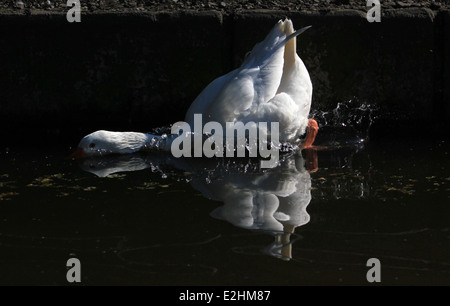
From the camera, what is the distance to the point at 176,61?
652cm

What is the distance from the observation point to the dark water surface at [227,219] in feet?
11.5

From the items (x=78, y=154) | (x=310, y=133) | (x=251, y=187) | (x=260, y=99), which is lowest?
(x=251, y=187)

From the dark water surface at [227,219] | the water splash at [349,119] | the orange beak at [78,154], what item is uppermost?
the water splash at [349,119]

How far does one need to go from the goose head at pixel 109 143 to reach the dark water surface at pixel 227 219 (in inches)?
4.9

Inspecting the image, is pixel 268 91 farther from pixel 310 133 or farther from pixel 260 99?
pixel 310 133

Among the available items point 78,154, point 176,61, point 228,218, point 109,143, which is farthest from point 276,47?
point 228,218

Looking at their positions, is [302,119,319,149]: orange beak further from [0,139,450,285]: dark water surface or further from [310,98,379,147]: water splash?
[0,139,450,285]: dark water surface

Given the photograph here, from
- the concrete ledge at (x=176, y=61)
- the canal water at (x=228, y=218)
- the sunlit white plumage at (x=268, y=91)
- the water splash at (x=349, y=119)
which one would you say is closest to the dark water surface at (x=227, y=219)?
the canal water at (x=228, y=218)

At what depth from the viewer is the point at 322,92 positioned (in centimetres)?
661

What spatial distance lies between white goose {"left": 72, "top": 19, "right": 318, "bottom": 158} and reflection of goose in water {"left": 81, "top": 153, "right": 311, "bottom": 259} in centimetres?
12

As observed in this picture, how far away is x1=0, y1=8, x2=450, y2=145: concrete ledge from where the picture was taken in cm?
645

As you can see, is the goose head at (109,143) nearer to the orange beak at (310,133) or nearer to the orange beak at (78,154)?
the orange beak at (78,154)

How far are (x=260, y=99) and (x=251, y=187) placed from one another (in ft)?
3.93

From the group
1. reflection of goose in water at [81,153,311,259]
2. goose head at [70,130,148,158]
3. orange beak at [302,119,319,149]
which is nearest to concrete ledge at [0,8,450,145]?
orange beak at [302,119,319,149]
